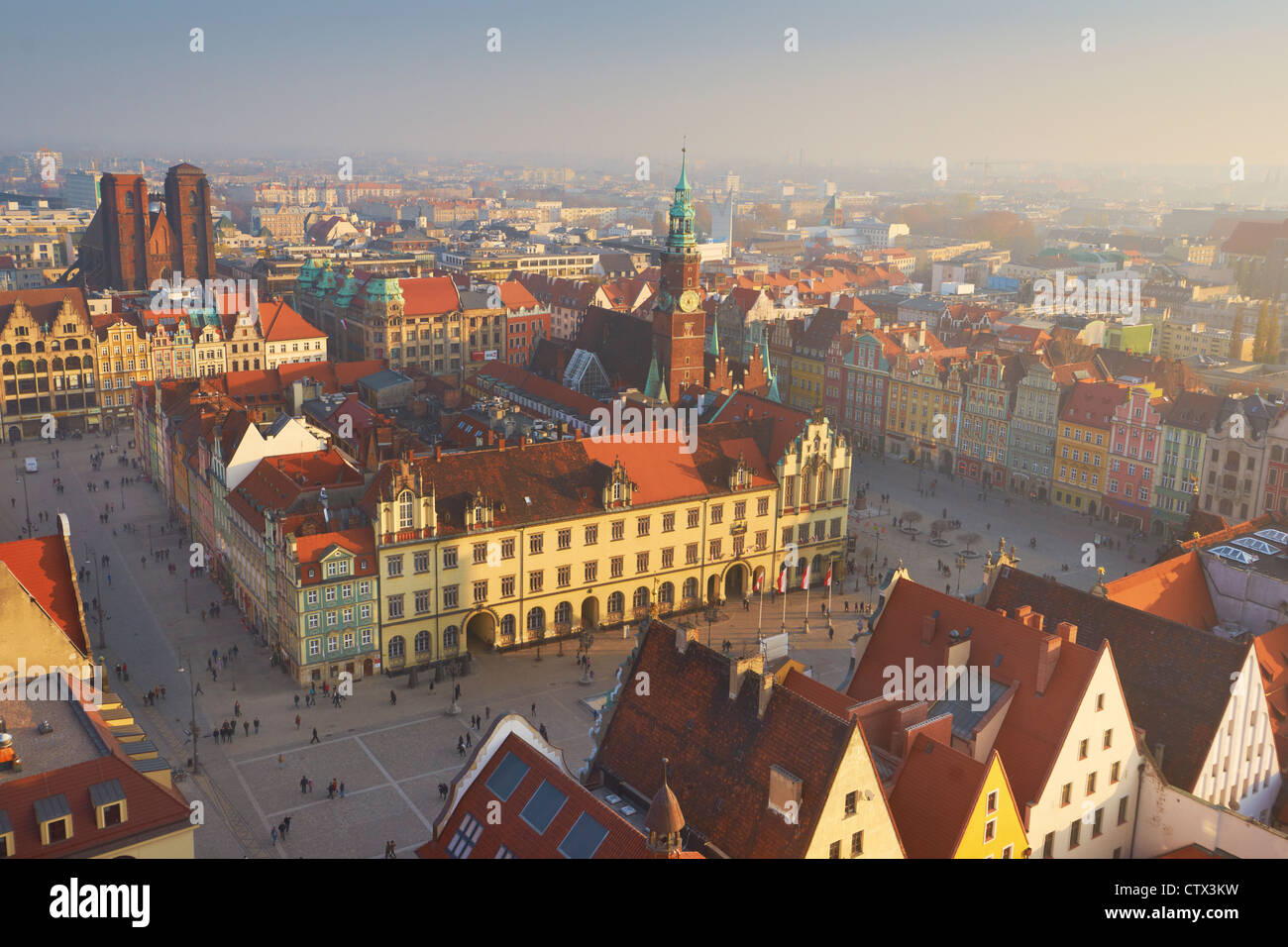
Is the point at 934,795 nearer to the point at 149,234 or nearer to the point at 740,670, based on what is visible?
the point at 740,670

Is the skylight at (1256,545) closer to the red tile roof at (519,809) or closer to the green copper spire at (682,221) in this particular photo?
the red tile roof at (519,809)

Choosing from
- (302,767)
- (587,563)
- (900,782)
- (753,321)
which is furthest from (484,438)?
(753,321)

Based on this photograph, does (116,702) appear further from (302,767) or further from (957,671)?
(957,671)

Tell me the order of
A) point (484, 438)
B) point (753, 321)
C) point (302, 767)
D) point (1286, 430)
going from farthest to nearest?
point (753, 321)
point (1286, 430)
point (484, 438)
point (302, 767)

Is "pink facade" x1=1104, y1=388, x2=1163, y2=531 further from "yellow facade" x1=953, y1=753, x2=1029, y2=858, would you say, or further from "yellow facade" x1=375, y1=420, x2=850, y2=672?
"yellow facade" x1=953, y1=753, x2=1029, y2=858

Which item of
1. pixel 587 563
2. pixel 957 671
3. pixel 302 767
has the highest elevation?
pixel 957 671

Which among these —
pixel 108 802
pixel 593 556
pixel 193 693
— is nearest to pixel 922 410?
pixel 593 556

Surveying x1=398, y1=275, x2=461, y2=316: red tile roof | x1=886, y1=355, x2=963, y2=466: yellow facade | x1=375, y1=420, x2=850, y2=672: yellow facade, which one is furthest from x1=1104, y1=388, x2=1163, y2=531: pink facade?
x1=398, y1=275, x2=461, y2=316: red tile roof
